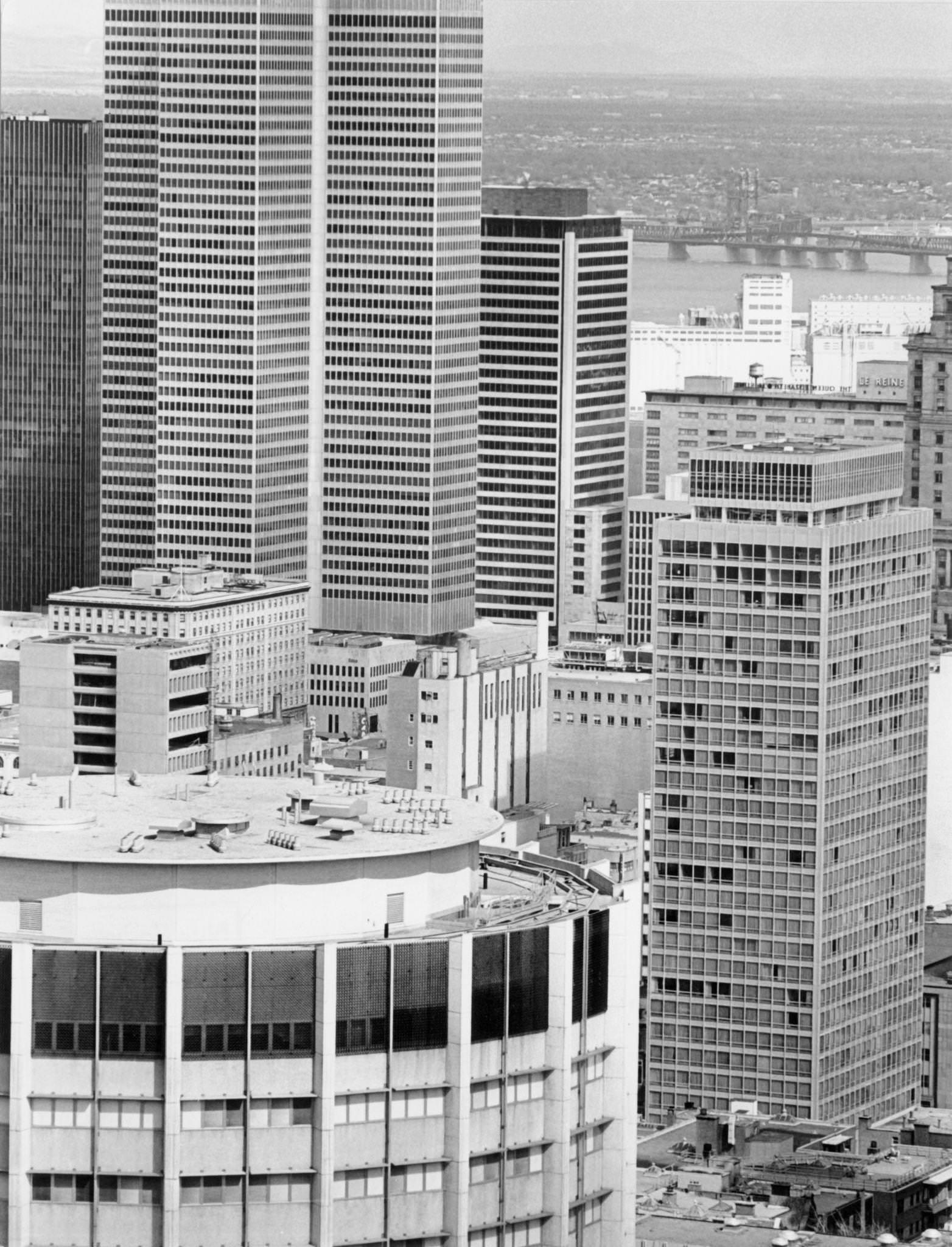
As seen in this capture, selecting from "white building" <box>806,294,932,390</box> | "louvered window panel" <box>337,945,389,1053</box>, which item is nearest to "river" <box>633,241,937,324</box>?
"white building" <box>806,294,932,390</box>

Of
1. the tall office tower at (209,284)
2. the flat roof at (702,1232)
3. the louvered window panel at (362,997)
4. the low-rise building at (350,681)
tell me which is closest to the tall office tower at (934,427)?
the low-rise building at (350,681)

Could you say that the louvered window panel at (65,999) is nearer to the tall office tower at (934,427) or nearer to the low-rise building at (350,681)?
the tall office tower at (934,427)

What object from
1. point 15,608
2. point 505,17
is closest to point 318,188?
point 505,17

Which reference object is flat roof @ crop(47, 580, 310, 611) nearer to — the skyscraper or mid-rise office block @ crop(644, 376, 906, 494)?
the skyscraper

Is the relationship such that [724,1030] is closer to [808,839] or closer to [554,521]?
[808,839]

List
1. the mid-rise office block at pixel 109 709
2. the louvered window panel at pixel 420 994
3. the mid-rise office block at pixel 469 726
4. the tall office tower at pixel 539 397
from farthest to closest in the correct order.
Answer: the tall office tower at pixel 539 397
the mid-rise office block at pixel 109 709
the mid-rise office block at pixel 469 726
the louvered window panel at pixel 420 994

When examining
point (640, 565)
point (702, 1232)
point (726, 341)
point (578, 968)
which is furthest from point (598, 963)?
point (726, 341)
